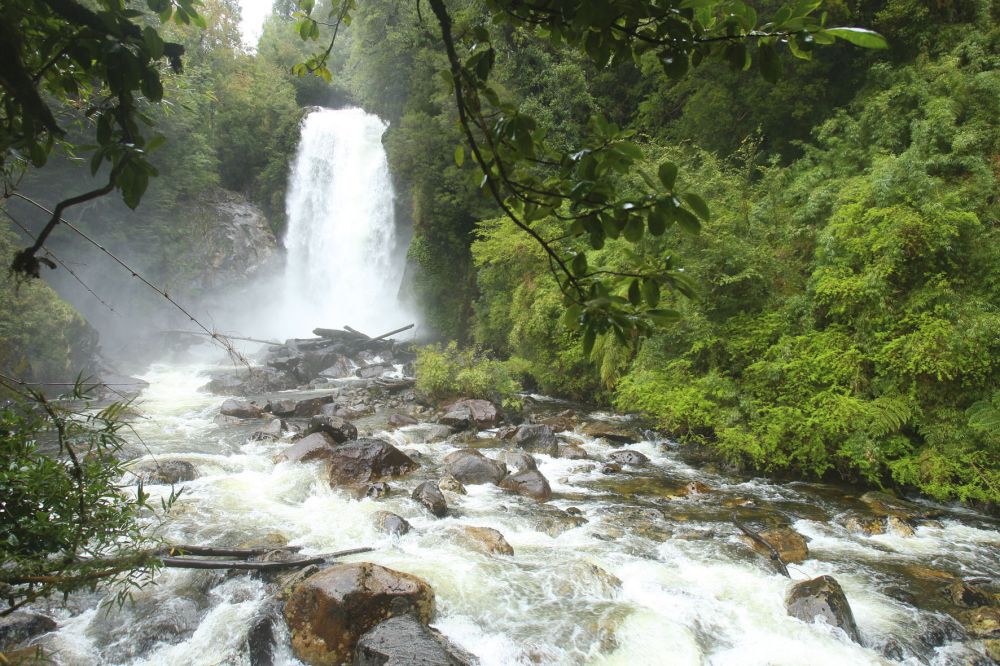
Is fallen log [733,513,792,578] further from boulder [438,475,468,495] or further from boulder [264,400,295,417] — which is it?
boulder [264,400,295,417]

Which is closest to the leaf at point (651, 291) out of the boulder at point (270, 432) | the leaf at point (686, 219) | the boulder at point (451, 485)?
the leaf at point (686, 219)

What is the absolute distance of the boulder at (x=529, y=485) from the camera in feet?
23.6

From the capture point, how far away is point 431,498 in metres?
6.61

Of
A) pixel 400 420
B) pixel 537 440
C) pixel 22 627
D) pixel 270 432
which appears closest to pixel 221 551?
pixel 22 627

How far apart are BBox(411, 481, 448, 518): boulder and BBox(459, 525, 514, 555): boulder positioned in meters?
0.62

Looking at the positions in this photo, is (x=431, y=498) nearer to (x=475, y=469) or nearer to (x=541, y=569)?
(x=475, y=469)

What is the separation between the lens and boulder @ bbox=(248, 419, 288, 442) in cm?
1001

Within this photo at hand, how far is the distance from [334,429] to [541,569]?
5.38 m

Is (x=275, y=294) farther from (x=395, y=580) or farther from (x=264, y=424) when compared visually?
(x=395, y=580)

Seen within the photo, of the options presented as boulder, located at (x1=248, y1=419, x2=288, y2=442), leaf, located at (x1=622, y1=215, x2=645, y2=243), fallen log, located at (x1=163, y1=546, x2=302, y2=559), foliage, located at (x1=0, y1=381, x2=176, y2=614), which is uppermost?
leaf, located at (x1=622, y1=215, x2=645, y2=243)

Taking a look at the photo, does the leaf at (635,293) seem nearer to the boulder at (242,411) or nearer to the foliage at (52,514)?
the foliage at (52,514)

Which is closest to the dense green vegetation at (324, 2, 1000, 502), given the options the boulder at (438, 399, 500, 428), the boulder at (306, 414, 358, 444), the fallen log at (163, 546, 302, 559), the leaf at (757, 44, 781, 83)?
the boulder at (438, 399, 500, 428)

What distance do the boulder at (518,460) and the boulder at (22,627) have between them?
5318mm

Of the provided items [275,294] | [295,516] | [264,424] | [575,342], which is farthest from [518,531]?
[275,294]
